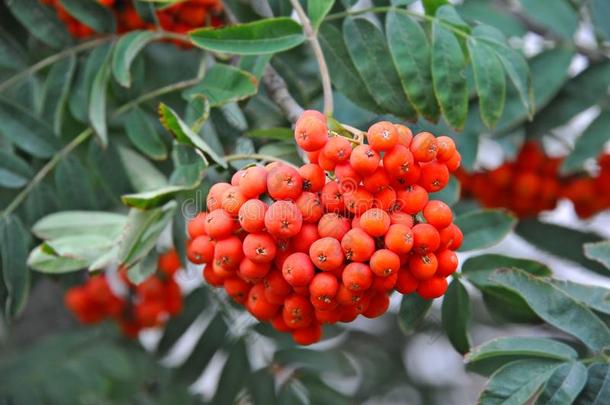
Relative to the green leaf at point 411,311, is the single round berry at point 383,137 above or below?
above

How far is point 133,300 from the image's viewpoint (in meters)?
2.57

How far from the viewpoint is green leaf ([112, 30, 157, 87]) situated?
159 cm

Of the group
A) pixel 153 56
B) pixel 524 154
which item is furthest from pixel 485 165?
pixel 153 56

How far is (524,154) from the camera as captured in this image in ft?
7.18

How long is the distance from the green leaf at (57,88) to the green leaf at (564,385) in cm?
108

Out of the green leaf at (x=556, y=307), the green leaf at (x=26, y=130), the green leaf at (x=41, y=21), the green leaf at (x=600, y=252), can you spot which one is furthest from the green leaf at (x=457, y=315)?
the green leaf at (x=41, y=21)

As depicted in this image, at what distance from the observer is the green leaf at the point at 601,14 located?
1926 millimetres

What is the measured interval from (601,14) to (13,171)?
1304mm

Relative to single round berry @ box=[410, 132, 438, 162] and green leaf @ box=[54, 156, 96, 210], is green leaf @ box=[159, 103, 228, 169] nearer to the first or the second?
single round berry @ box=[410, 132, 438, 162]

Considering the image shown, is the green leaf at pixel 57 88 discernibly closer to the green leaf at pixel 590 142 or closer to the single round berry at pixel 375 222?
the single round berry at pixel 375 222

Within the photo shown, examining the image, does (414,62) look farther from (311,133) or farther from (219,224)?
(219,224)

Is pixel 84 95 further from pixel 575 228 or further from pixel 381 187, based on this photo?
pixel 575 228

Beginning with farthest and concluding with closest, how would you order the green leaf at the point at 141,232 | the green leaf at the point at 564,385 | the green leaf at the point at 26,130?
the green leaf at the point at 26,130 < the green leaf at the point at 141,232 < the green leaf at the point at 564,385

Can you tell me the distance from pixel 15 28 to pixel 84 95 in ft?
1.11
